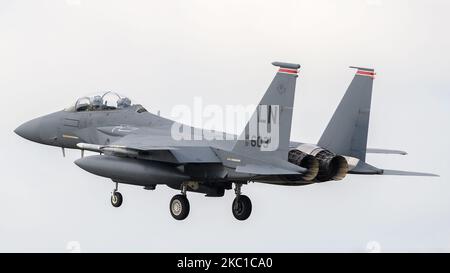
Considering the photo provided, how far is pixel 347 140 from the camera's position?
2773 cm

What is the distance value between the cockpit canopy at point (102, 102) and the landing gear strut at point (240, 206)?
4124 mm

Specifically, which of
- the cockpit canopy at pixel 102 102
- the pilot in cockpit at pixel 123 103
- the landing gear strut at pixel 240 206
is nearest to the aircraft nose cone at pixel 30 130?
the cockpit canopy at pixel 102 102

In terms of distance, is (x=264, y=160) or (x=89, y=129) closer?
(x=264, y=160)

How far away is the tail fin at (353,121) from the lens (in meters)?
27.8

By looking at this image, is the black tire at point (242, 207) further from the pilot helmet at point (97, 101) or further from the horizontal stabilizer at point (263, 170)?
the pilot helmet at point (97, 101)

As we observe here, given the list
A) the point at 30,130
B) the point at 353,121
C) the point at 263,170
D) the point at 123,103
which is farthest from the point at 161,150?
the point at 30,130

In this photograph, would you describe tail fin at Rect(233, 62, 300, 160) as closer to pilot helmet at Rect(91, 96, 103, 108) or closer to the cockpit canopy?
the cockpit canopy

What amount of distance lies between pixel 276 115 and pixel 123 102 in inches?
257

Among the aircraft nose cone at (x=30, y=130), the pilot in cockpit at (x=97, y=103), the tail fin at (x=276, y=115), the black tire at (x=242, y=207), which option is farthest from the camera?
the aircraft nose cone at (x=30, y=130)

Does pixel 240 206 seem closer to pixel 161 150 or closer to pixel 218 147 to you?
pixel 218 147

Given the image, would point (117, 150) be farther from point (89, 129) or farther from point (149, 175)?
point (89, 129)

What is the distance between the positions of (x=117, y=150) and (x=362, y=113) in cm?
593

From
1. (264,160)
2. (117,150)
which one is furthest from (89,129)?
(264,160)

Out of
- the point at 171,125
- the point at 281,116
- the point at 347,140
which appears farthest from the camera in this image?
the point at 171,125
